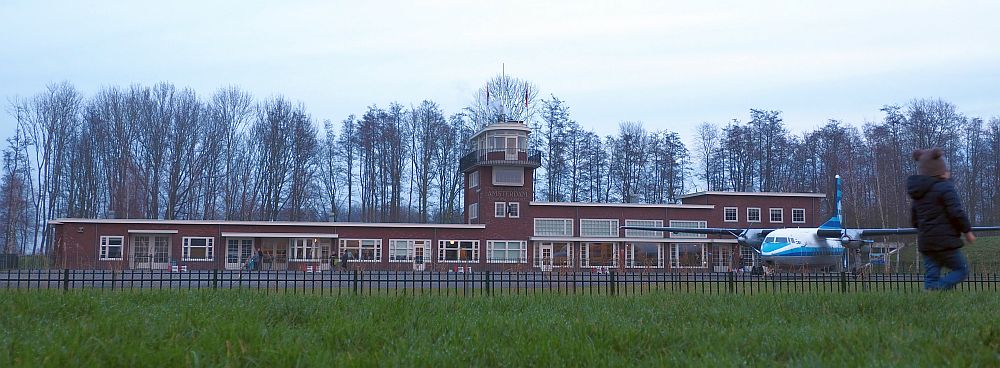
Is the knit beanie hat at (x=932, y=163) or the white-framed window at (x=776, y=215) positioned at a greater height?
the white-framed window at (x=776, y=215)

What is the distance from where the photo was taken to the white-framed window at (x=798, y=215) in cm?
6128

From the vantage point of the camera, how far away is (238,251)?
180 ft

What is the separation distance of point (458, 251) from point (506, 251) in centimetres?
327

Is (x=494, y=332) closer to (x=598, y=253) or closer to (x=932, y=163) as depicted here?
(x=932, y=163)

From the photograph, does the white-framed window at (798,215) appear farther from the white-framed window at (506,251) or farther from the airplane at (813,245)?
the white-framed window at (506,251)

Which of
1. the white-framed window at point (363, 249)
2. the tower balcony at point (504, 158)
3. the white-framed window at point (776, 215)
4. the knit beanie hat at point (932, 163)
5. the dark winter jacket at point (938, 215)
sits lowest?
the white-framed window at point (363, 249)

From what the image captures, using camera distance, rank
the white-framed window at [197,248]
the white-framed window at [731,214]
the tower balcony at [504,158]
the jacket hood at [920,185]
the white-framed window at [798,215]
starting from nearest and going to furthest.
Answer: the jacket hood at [920,185], the white-framed window at [197,248], the tower balcony at [504,158], the white-framed window at [731,214], the white-framed window at [798,215]

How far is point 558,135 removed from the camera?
3078 inches

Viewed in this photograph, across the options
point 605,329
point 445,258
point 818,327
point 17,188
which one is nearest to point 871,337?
point 818,327

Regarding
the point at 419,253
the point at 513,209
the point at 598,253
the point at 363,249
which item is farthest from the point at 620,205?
the point at 363,249

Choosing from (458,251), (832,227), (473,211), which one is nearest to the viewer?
(832,227)

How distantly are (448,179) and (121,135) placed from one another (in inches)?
1096

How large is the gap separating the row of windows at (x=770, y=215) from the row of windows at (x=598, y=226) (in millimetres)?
2022

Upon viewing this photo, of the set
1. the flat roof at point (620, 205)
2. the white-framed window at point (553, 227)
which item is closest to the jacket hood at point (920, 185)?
the flat roof at point (620, 205)
